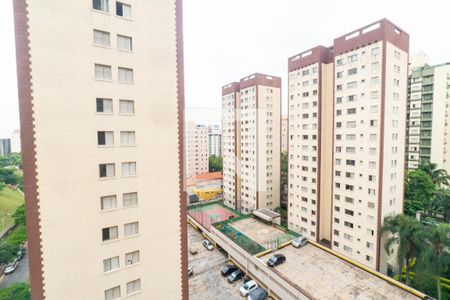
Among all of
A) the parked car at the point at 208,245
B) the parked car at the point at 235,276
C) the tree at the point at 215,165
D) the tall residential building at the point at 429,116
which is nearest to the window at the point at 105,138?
the parked car at the point at 235,276

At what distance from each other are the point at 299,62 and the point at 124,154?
1181 inches

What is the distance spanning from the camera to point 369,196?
2400 cm

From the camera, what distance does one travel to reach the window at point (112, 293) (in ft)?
38.0

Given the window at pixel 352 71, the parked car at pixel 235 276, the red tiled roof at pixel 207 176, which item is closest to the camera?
the window at pixel 352 71

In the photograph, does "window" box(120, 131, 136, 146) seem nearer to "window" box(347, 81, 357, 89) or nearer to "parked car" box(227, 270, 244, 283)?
"parked car" box(227, 270, 244, 283)

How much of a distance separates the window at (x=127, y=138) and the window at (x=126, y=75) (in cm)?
293

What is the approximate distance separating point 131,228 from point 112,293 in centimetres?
362

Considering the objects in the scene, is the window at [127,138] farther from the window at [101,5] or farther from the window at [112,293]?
the window at [112,293]

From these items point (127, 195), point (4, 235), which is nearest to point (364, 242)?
point (127, 195)

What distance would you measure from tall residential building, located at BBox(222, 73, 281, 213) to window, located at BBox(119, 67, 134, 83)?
1302 inches

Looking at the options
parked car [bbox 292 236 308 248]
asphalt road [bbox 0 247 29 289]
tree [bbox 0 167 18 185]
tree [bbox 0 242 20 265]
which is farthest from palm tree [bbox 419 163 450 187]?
tree [bbox 0 167 18 185]

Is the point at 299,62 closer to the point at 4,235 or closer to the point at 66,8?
the point at 66,8

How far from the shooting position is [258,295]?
22.1 m

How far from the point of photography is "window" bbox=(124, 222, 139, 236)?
12.1 metres
